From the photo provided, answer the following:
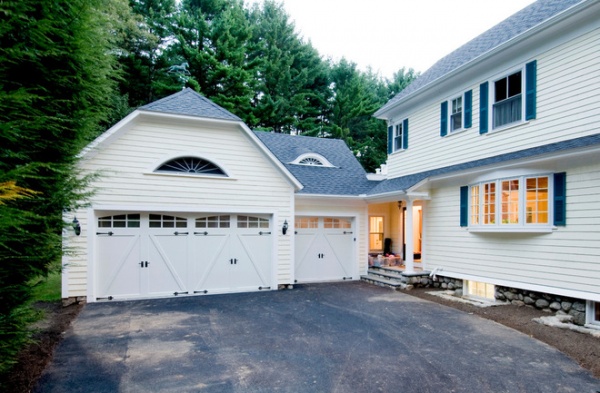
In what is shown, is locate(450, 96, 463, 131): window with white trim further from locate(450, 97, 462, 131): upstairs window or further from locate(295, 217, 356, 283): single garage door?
locate(295, 217, 356, 283): single garage door

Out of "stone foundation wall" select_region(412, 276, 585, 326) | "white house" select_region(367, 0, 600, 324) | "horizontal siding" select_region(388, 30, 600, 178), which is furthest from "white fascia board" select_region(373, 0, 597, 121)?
"stone foundation wall" select_region(412, 276, 585, 326)

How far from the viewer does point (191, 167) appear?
9.73 m

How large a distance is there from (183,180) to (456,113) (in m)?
7.97

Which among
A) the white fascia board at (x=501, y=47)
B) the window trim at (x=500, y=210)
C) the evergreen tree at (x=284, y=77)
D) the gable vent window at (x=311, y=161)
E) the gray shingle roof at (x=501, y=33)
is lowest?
the window trim at (x=500, y=210)

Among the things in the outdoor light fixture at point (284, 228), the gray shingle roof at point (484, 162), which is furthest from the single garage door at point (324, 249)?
the gray shingle roof at point (484, 162)

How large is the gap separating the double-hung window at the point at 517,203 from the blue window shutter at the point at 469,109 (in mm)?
1828

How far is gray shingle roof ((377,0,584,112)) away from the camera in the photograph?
7.99m

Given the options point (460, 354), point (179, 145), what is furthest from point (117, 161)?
point (460, 354)

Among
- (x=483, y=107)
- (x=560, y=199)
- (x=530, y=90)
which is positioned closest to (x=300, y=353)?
(x=560, y=199)

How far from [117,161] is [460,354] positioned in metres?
8.61

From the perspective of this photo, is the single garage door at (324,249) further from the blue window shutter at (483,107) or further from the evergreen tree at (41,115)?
the evergreen tree at (41,115)

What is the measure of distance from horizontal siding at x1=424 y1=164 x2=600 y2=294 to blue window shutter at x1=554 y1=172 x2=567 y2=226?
73 millimetres

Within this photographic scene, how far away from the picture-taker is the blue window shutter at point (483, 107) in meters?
8.98

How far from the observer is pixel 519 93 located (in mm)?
8273
